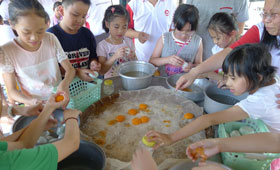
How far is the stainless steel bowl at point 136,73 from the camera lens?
1.69m

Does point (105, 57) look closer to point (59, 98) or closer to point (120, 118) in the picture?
point (120, 118)

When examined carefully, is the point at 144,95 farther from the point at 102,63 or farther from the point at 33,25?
the point at 33,25

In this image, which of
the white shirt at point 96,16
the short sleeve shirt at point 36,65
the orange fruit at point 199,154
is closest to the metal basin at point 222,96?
the orange fruit at point 199,154

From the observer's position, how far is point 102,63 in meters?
2.08

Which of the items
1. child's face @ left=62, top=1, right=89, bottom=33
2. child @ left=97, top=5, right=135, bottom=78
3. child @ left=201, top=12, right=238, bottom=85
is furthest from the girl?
child's face @ left=62, top=1, right=89, bottom=33

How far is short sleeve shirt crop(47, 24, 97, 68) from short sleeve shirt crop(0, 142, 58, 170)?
1214mm

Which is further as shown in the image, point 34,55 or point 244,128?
point 34,55

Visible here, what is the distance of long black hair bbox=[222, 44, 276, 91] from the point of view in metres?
1.09

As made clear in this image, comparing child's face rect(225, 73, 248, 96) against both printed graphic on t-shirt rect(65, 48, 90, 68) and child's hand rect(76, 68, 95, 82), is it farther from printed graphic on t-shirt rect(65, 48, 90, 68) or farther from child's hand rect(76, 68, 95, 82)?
printed graphic on t-shirt rect(65, 48, 90, 68)

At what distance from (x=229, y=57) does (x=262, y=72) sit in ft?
0.67

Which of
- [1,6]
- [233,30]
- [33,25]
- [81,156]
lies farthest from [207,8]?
[1,6]

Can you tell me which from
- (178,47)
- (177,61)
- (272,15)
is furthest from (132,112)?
(272,15)

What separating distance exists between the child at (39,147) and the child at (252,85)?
18.6 inches

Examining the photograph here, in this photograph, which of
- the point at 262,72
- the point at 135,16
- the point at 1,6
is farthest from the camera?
the point at 1,6
